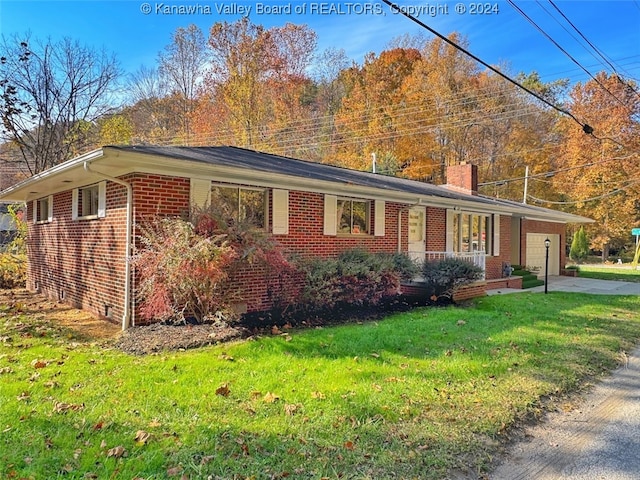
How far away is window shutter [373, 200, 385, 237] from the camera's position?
437 inches

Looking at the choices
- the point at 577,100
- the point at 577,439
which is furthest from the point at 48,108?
the point at 577,100

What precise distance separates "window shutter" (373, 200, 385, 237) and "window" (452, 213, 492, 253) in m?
3.87

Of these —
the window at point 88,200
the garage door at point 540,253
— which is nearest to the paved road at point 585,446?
the window at point 88,200

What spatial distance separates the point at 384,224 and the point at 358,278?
2.87 meters

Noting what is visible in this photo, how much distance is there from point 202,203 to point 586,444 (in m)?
6.51

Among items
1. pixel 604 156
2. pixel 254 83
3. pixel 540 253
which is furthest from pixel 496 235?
pixel 604 156

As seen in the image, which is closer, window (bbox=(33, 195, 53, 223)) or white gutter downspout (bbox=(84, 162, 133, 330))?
white gutter downspout (bbox=(84, 162, 133, 330))

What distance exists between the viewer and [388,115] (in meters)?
28.4

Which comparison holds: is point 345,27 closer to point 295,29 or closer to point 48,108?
point 48,108

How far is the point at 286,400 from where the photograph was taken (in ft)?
13.2

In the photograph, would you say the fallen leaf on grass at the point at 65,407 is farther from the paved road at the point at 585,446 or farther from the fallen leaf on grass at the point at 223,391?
the paved road at the point at 585,446

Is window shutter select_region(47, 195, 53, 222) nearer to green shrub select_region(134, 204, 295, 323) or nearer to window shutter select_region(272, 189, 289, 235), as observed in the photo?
green shrub select_region(134, 204, 295, 323)

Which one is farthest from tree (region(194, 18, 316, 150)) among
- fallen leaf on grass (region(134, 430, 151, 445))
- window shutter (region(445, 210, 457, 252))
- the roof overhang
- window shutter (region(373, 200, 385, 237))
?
fallen leaf on grass (region(134, 430, 151, 445))

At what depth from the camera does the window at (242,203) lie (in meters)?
8.05
